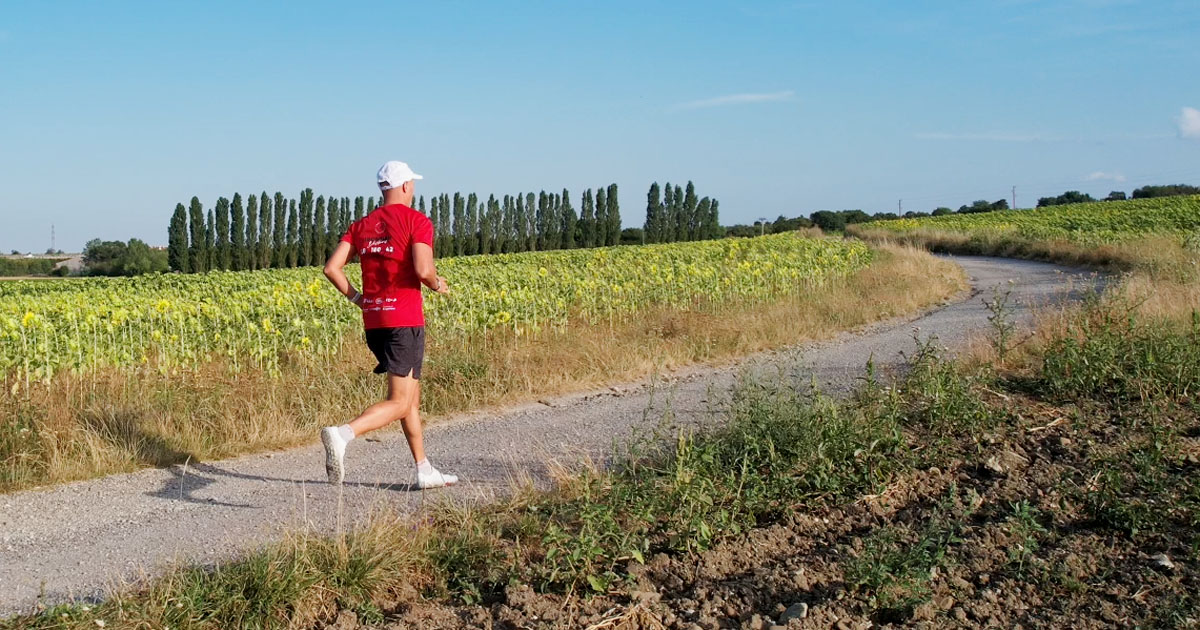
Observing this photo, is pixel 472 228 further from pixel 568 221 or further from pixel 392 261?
pixel 392 261

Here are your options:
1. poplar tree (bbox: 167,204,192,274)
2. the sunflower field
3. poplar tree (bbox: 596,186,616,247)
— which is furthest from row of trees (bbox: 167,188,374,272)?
the sunflower field

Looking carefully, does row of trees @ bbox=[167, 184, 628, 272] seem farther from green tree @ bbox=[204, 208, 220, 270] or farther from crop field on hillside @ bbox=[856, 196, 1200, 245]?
crop field on hillside @ bbox=[856, 196, 1200, 245]

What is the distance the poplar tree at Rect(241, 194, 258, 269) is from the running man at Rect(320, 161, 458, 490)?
56.9 meters

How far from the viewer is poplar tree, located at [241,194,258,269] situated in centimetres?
6000

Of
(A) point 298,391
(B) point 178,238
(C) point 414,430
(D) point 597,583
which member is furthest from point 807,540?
(B) point 178,238

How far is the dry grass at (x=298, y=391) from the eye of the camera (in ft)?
23.7

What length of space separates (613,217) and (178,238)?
30135 millimetres

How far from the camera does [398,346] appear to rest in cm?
627

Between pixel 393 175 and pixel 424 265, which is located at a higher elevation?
pixel 393 175

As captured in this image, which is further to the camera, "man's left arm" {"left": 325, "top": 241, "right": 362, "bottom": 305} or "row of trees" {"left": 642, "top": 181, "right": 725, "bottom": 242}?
"row of trees" {"left": 642, "top": 181, "right": 725, "bottom": 242}

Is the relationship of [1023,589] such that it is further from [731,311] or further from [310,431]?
[731,311]

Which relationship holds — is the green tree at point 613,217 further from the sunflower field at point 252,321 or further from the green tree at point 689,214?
the sunflower field at point 252,321

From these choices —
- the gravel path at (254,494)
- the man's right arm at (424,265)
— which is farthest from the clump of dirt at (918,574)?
the man's right arm at (424,265)

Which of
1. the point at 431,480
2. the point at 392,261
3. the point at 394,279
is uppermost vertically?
the point at 392,261
